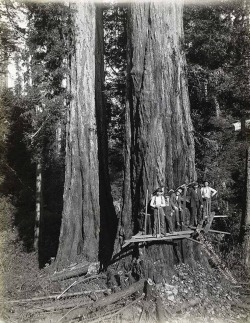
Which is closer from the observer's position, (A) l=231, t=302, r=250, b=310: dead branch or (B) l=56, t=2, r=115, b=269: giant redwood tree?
(A) l=231, t=302, r=250, b=310: dead branch

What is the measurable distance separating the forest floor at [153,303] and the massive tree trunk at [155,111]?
0.91 meters

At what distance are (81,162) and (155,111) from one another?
3.88 metres

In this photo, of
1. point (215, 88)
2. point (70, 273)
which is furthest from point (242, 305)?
point (215, 88)

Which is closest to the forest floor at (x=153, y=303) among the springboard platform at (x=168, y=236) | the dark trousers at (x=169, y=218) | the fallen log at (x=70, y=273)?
the springboard platform at (x=168, y=236)

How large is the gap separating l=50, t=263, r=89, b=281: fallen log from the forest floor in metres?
1.12

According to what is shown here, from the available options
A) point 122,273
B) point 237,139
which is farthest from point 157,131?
point 237,139

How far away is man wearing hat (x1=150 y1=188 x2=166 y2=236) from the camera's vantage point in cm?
712

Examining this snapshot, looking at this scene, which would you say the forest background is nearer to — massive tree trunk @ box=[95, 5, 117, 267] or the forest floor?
massive tree trunk @ box=[95, 5, 117, 267]

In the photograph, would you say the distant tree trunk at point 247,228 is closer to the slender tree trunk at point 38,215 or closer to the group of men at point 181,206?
the group of men at point 181,206

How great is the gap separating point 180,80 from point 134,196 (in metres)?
2.71

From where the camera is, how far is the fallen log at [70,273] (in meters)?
9.22

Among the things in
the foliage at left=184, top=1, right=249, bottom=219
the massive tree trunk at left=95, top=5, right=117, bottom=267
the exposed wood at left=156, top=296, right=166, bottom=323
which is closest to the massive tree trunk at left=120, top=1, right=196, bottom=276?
the exposed wood at left=156, top=296, right=166, bottom=323

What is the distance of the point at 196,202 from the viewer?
750 centimetres

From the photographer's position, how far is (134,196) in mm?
7793
